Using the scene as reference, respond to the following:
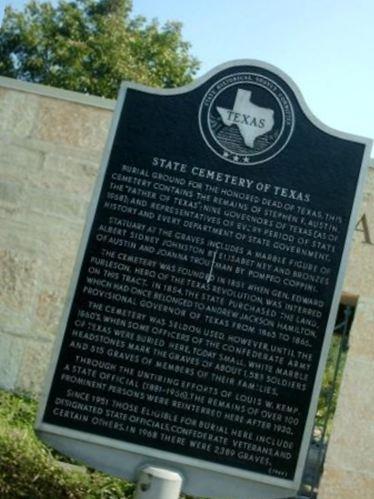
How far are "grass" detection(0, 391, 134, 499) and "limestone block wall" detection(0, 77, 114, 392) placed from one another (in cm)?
79

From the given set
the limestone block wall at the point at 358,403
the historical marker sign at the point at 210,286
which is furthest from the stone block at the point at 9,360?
the limestone block wall at the point at 358,403

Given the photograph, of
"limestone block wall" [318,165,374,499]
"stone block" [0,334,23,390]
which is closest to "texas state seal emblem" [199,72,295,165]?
"limestone block wall" [318,165,374,499]

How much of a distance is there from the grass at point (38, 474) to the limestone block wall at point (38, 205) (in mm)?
789

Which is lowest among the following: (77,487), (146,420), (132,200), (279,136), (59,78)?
(77,487)

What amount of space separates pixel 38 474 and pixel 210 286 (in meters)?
1.74

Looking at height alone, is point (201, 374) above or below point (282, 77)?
below

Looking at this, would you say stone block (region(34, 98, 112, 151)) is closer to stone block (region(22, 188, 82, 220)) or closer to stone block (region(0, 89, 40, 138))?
stone block (region(0, 89, 40, 138))

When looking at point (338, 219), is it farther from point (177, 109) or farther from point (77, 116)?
point (77, 116)

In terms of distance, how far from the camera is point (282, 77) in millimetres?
4184

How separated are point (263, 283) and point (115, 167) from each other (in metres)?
1.13

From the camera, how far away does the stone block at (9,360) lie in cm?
584

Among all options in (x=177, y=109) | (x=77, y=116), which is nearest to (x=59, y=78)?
(x=77, y=116)

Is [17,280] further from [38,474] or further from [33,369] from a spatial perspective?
[38,474]

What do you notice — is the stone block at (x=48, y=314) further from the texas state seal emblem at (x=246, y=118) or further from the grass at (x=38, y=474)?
the texas state seal emblem at (x=246, y=118)
